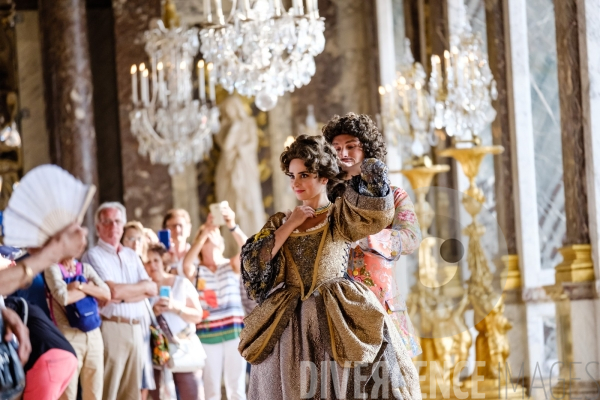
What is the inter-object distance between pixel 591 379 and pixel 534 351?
142 cm

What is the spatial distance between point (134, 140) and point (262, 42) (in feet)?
15.7

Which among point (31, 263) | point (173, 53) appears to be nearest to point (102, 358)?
point (31, 263)

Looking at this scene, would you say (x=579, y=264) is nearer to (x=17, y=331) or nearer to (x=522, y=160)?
(x=522, y=160)

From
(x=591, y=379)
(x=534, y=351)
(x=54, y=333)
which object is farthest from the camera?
(x=534, y=351)

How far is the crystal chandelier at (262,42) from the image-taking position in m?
6.98

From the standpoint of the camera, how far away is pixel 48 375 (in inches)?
180

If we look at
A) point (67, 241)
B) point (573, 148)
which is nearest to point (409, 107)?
point (573, 148)

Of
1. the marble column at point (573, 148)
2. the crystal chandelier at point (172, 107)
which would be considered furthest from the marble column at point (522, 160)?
the crystal chandelier at point (172, 107)

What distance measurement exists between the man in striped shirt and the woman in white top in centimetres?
16

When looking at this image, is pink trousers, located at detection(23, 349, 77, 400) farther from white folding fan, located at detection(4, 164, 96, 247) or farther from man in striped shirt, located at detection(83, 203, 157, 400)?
man in striped shirt, located at detection(83, 203, 157, 400)

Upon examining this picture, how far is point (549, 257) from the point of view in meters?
8.62

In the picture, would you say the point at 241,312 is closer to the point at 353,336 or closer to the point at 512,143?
the point at 512,143

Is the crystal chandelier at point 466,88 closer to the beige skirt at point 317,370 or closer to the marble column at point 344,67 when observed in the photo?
the marble column at point 344,67

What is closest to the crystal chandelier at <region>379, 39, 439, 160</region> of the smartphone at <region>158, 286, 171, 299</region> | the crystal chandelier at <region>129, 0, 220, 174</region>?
the crystal chandelier at <region>129, 0, 220, 174</region>
